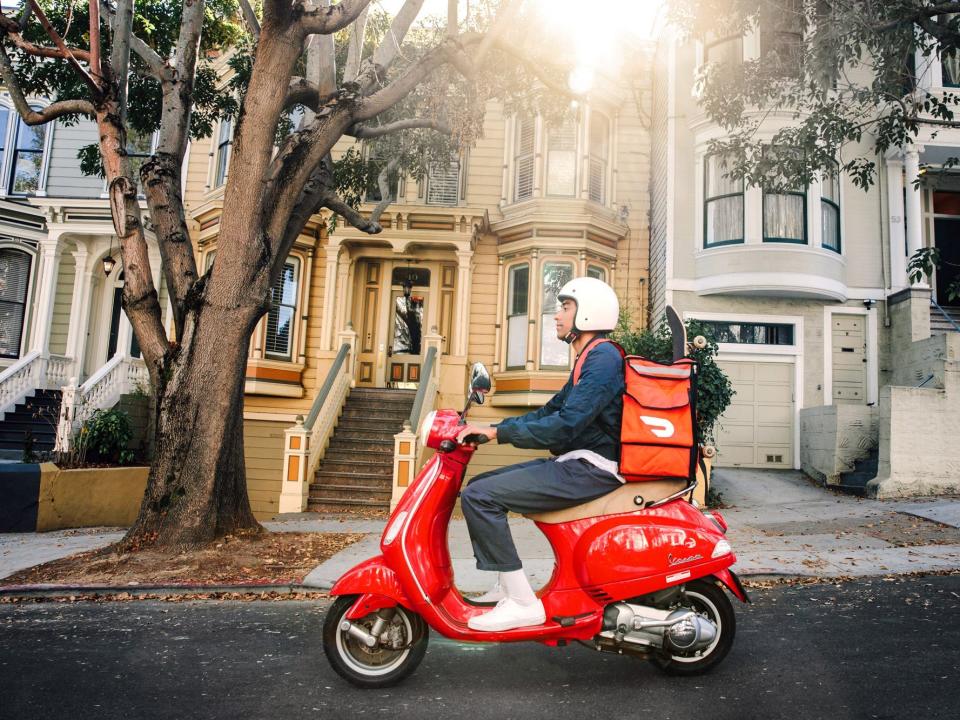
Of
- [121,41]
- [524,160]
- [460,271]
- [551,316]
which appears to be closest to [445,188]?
[524,160]

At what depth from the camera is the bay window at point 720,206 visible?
14008 mm

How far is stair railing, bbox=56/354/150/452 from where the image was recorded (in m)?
11.6

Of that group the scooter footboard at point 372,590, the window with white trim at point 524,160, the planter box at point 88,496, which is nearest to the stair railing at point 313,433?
the planter box at point 88,496

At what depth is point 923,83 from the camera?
14.6 m

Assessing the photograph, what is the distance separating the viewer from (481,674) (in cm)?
368

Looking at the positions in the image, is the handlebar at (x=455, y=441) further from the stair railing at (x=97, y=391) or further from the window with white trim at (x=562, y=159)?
the window with white trim at (x=562, y=159)

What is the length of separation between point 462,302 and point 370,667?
1218 centimetres

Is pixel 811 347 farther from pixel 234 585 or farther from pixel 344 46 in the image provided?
pixel 234 585

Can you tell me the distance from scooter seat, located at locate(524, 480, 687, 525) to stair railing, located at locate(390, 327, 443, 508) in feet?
21.7

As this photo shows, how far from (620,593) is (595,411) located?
0.87 meters

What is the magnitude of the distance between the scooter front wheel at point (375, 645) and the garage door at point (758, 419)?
11.3 m

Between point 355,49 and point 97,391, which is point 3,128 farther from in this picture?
point 355,49

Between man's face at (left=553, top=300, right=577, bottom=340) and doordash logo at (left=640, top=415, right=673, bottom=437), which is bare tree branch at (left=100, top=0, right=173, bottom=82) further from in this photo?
doordash logo at (left=640, top=415, right=673, bottom=437)

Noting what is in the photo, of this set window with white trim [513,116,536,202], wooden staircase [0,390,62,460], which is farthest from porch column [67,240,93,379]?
window with white trim [513,116,536,202]
